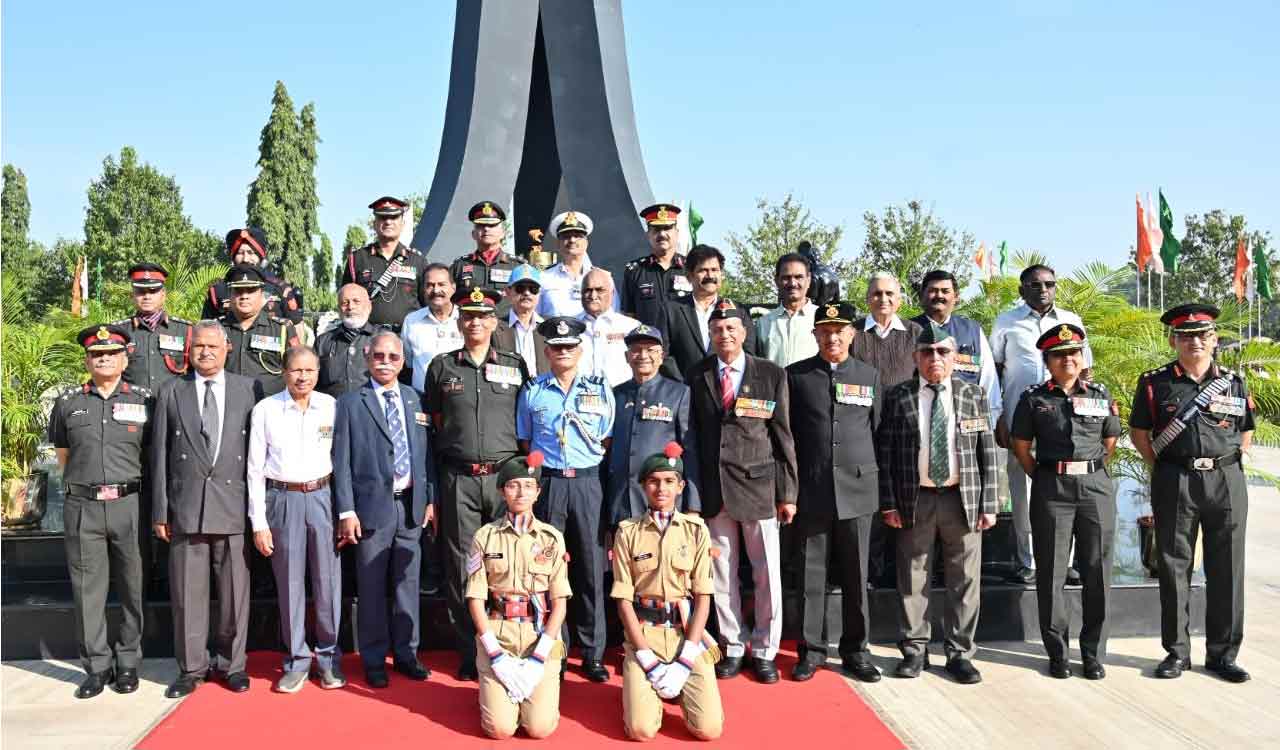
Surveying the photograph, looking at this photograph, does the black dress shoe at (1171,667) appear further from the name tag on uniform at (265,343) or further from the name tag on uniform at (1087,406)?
the name tag on uniform at (265,343)

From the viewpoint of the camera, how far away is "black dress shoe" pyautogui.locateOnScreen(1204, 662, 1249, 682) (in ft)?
14.2

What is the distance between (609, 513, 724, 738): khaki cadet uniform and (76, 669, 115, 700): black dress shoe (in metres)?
2.30

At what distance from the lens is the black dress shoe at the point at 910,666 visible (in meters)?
4.37

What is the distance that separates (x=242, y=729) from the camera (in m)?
3.75

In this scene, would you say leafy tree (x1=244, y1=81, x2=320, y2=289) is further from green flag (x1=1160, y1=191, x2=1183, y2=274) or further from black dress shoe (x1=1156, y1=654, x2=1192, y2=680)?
black dress shoe (x1=1156, y1=654, x2=1192, y2=680)

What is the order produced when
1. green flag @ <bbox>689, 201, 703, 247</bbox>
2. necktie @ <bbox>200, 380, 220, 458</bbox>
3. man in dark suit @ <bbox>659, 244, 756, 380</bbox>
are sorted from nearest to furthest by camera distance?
necktie @ <bbox>200, 380, 220, 458</bbox> < man in dark suit @ <bbox>659, 244, 756, 380</bbox> < green flag @ <bbox>689, 201, 703, 247</bbox>

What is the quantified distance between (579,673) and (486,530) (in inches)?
35.7

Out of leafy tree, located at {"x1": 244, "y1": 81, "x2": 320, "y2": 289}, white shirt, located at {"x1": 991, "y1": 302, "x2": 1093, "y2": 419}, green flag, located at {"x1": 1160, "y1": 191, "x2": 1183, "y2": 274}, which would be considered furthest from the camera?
leafy tree, located at {"x1": 244, "y1": 81, "x2": 320, "y2": 289}

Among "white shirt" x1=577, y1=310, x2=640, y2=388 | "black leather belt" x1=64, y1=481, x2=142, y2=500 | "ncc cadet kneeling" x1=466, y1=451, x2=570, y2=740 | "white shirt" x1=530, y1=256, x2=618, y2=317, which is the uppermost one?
"white shirt" x1=530, y1=256, x2=618, y2=317

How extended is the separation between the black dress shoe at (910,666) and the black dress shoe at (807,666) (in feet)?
1.10

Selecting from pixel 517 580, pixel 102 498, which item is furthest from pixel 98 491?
pixel 517 580

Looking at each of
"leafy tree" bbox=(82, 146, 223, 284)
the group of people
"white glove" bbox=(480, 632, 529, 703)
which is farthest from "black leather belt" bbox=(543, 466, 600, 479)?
"leafy tree" bbox=(82, 146, 223, 284)

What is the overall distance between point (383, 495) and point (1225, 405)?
147 inches

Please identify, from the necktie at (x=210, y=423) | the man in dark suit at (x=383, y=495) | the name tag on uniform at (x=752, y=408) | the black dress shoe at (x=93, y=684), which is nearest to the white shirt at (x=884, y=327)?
the name tag on uniform at (x=752, y=408)
